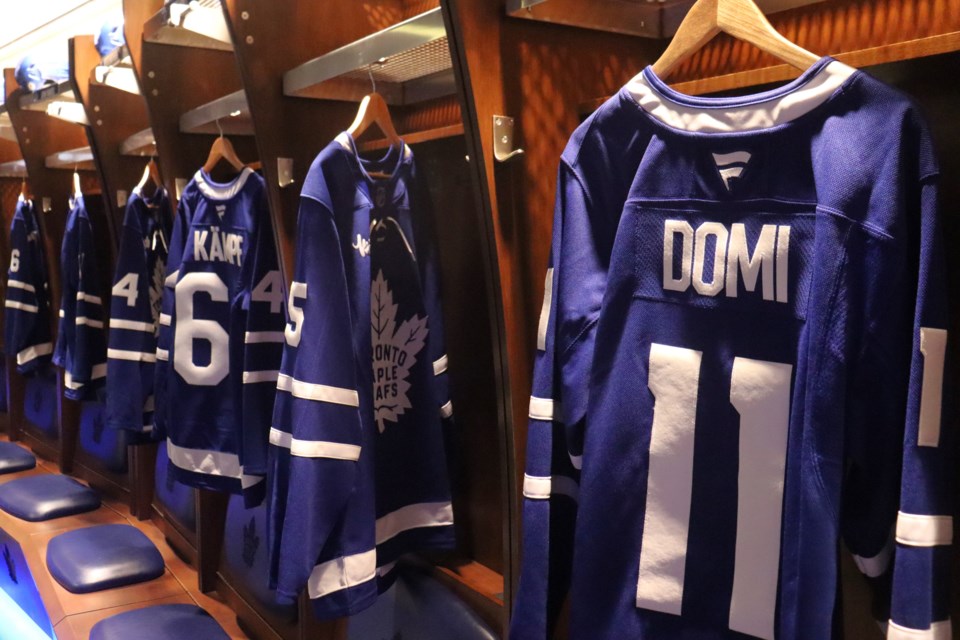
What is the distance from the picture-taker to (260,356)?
1.96 meters

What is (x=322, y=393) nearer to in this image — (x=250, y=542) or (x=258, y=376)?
(x=258, y=376)

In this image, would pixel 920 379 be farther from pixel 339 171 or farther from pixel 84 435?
pixel 84 435

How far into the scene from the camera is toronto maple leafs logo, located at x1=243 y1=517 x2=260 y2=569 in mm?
2271

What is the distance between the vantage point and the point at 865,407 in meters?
0.92

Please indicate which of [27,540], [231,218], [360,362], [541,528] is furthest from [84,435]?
[541,528]

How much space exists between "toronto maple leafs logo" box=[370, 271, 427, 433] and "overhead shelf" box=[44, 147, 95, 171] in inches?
86.0

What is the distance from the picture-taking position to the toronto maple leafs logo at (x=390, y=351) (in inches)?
65.6

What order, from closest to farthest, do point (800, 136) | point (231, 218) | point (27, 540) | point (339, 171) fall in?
point (800, 136) < point (339, 171) < point (231, 218) < point (27, 540)

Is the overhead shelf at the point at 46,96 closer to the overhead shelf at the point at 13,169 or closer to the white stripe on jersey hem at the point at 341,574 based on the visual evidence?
the overhead shelf at the point at 13,169

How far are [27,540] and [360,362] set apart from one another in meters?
1.97

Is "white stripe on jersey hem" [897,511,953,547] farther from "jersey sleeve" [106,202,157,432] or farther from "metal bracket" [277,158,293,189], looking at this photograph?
"jersey sleeve" [106,202,157,432]

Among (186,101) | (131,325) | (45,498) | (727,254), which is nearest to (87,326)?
(131,325)

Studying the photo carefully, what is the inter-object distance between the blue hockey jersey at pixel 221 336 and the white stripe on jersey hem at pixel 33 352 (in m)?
1.89

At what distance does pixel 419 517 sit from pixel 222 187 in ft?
3.31
